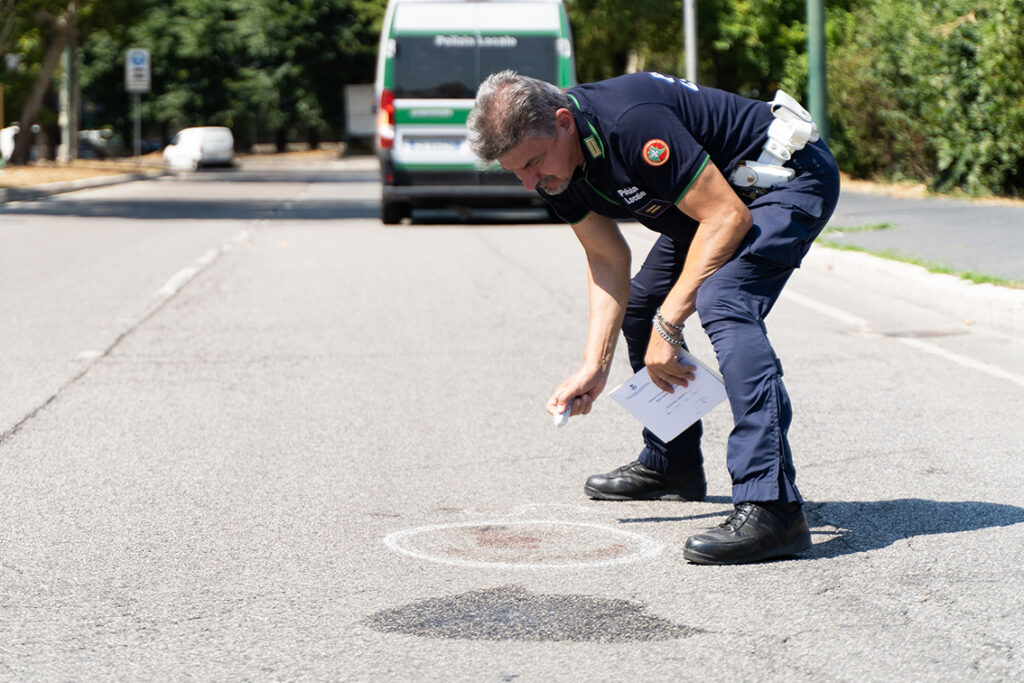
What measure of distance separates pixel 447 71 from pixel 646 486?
14.0 meters

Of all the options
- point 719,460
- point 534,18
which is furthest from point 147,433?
point 534,18

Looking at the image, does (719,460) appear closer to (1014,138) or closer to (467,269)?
(467,269)

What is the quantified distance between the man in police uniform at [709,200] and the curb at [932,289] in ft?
17.4

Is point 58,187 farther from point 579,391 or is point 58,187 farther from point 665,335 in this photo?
point 665,335

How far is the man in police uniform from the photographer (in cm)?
400

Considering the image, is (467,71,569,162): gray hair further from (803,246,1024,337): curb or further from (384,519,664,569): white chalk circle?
(803,246,1024,337): curb

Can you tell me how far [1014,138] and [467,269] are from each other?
7628 mm

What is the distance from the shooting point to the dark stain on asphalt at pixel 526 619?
3.63 meters

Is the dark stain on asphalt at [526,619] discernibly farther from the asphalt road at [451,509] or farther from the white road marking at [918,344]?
the white road marking at [918,344]

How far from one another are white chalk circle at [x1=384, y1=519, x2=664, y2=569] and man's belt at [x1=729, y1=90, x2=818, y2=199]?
1141 mm

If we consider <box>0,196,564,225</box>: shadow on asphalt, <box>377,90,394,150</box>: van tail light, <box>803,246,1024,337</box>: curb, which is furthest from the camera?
<box>0,196,564,225</box>: shadow on asphalt

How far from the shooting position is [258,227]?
19844mm

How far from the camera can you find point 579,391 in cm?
439

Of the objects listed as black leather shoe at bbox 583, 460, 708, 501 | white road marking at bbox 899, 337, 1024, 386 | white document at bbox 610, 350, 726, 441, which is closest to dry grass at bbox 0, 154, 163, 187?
white road marking at bbox 899, 337, 1024, 386
